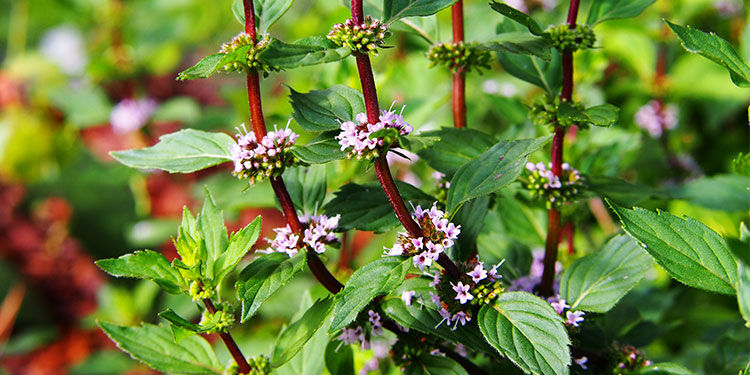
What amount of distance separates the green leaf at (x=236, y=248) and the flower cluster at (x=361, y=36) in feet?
0.84

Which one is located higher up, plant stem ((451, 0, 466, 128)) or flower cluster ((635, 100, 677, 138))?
plant stem ((451, 0, 466, 128))

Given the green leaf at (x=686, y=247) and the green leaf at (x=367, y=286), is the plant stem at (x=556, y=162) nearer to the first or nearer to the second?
the green leaf at (x=686, y=247)

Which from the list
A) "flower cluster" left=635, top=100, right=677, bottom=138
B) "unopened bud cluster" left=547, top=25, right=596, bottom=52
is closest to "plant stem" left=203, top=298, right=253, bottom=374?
"unopened bud cluster" left=547, top=25, right=596, bottom=52

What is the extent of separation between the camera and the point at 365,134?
29.6 inches

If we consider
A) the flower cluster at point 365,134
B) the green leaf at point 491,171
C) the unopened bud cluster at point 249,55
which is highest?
the unopened bud cluster at point 249,55

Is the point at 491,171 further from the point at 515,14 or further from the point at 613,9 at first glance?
the point at 613,9

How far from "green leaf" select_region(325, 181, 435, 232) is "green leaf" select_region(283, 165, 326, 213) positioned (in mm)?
34

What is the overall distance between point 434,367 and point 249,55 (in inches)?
20.1

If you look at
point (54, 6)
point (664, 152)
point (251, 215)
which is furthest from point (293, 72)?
point (664, 152)

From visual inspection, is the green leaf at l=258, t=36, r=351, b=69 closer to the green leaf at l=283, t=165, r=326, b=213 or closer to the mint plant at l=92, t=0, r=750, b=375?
the mint plant at l=92, t=0, r=750, b=375

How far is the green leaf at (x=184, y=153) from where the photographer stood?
2.81 feet

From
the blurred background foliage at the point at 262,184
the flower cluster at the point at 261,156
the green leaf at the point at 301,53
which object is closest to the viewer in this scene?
the green leaf at the point at 301,53

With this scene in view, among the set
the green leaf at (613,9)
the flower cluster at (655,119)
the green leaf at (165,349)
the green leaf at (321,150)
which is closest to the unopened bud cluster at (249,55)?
the green leaf at (321,150)

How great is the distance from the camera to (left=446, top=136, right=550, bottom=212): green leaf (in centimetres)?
77
